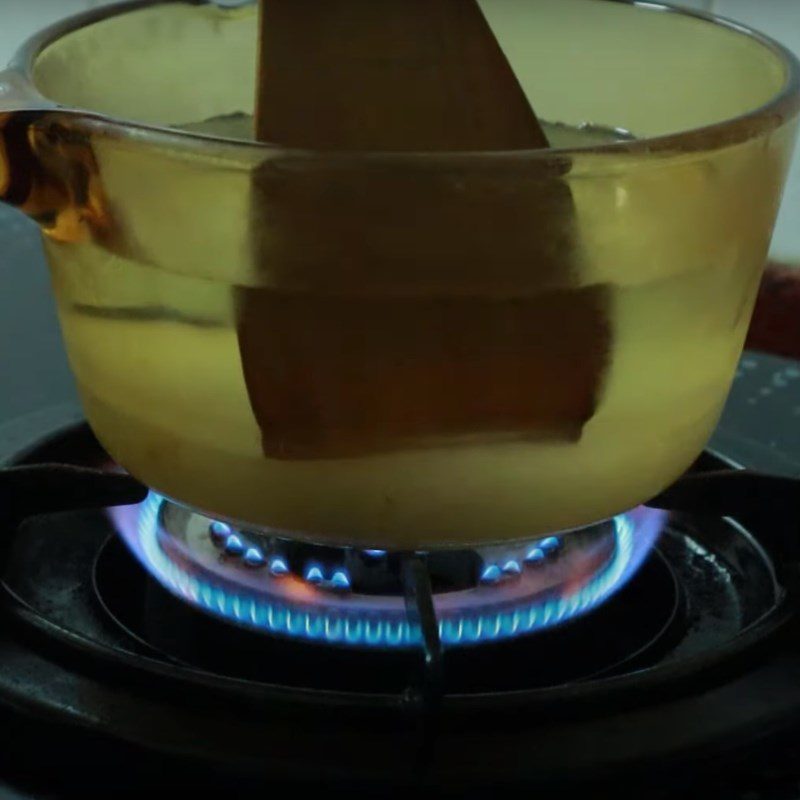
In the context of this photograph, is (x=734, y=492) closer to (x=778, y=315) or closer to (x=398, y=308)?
(x=398, y=308)

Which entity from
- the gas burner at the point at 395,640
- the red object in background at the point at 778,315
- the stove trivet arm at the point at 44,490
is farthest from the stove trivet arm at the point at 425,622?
the red object in background at the point at 778,315

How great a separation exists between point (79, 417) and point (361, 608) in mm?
161

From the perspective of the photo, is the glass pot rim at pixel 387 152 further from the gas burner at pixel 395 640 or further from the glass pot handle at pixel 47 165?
the gas burner at pixel 395 640

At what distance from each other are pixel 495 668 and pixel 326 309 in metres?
0.11

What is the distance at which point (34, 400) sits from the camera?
52cm

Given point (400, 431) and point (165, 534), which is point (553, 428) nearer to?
point (400, 431)

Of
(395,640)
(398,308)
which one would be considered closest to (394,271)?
(398,308)

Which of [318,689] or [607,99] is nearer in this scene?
[318,689]

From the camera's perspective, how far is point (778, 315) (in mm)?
702

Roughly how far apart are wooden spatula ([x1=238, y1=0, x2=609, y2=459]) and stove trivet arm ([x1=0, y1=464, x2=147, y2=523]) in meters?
0.10

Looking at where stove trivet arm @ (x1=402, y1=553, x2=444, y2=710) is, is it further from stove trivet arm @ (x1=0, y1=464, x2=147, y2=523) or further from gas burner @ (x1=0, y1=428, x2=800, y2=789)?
stove trivet arm @ (x1=0, y1=464, x2=147, y2=523)

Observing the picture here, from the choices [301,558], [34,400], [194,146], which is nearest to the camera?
[194,146]

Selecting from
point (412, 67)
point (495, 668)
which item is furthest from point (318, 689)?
point (412, 67)

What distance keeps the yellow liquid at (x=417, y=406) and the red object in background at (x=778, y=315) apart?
35cm
